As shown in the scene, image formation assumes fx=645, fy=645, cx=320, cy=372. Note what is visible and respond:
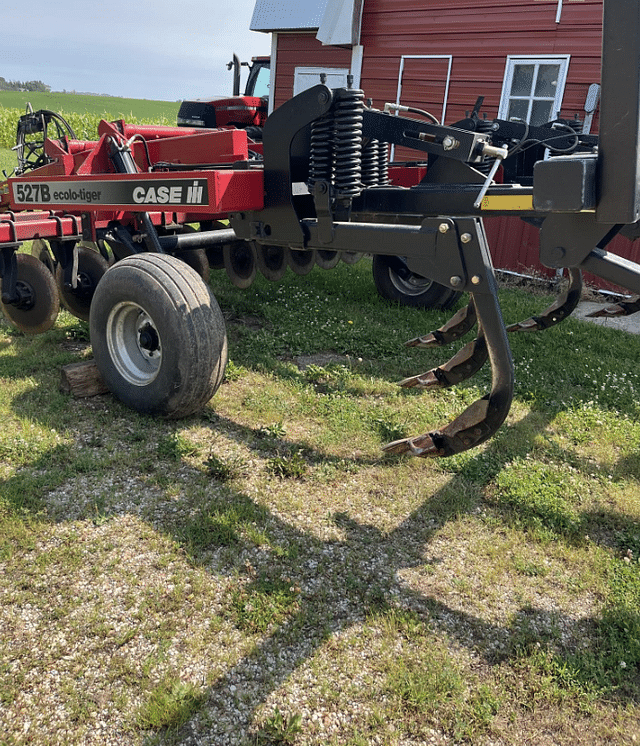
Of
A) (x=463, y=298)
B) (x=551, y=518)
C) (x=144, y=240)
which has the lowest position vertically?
(x=551, y=518)

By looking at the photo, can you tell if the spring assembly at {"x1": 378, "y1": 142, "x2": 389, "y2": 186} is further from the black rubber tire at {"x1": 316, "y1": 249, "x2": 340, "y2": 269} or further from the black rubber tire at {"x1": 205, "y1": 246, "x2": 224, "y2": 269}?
the black rubber tire at {"x1": 205, "y1": 246, "x2": 224, "y2": 269}

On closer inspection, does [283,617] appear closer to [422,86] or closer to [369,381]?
[369,381]

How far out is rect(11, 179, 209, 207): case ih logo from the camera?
3725 millimetres

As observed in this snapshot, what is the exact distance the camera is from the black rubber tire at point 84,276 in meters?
5.35

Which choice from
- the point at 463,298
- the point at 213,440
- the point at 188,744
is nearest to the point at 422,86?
the point at 463,298

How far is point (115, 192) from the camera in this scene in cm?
418

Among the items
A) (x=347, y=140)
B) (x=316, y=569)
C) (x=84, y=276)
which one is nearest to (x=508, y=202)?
(x=347, y=140)

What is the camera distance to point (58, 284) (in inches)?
215

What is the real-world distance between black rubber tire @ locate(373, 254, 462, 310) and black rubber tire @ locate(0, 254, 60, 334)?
302 centimetres

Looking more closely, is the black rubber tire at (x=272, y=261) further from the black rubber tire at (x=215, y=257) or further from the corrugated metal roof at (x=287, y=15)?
the corrugated metal roof at (x=287, y=15)

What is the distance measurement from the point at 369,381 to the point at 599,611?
7.94 ft

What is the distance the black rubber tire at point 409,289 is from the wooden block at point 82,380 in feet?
10.2

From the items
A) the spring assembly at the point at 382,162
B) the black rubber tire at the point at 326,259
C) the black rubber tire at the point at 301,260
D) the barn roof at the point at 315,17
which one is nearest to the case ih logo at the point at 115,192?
the spring assembly at the point at 382,162

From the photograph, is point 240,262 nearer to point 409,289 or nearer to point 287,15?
point 409,289
